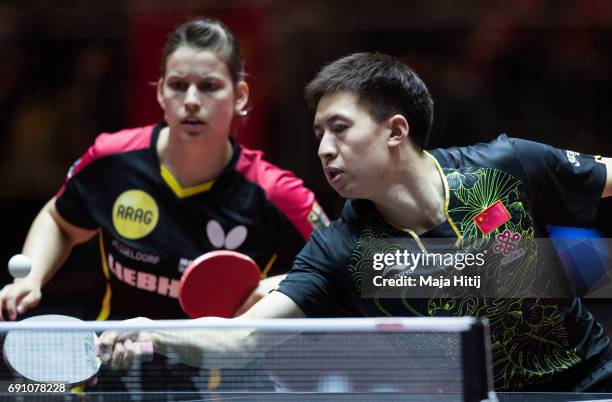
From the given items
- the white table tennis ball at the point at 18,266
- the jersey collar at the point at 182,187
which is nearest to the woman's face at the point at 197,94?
the jersey collar at the point at 182,187

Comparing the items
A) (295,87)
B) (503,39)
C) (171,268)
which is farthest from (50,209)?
(503,39)

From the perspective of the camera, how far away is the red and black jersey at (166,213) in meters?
4.25

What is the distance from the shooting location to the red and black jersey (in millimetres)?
4246

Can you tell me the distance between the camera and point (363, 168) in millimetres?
3186

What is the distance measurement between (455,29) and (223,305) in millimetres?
3902

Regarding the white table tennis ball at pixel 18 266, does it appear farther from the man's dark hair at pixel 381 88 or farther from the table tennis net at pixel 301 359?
the man's dark hair at pixel 381 88

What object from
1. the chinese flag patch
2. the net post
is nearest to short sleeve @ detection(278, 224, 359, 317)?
the chinese flag patch

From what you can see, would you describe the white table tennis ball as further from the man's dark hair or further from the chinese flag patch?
the chinese flag patch

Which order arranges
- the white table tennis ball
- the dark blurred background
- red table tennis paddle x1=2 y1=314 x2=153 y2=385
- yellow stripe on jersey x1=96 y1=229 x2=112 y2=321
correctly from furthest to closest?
the dark blurred background → yellow stripe on jersey x1=96 y1=229 x2=112 y2=321 → the white table tennis ball → red table tennis paddle x1=2 y1=314 x2=153 y2=385

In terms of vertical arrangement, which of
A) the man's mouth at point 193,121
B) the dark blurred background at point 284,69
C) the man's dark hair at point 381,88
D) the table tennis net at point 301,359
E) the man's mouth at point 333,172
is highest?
the dark blurred background at point 284,69

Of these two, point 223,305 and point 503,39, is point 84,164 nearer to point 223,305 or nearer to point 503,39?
point 223,305

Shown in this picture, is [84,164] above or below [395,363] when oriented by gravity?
above

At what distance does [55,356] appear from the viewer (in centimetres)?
286

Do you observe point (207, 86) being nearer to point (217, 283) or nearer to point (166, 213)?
point (166, 213)
